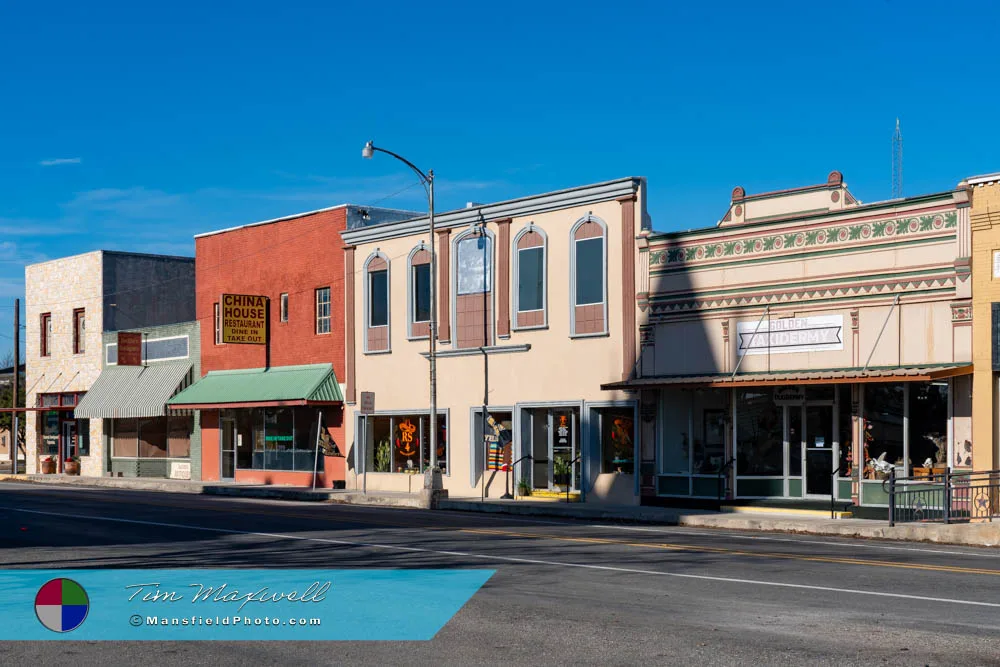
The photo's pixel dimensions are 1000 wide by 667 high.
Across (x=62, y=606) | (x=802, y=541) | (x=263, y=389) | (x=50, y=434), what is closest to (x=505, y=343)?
(x=263, y=389)

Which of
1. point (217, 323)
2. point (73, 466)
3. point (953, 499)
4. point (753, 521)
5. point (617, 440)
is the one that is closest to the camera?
point (953, 499)

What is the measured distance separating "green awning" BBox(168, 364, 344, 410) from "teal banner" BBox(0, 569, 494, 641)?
22.0 meters

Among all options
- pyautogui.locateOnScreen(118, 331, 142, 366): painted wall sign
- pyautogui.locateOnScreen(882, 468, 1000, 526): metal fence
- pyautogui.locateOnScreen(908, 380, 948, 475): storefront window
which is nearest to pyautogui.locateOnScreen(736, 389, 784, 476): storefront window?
pyautogui.locateOnScreen(908, 380, 948, 475): storefront window

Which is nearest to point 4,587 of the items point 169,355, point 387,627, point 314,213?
point 387,627

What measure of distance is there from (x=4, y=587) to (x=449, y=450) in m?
20.2

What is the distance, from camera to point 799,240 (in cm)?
2616

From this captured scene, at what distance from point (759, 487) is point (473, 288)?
10.4 meters

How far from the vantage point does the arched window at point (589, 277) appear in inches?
1171

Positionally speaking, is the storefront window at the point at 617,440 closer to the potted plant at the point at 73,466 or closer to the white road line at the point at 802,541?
the white road line at the point at 802,541

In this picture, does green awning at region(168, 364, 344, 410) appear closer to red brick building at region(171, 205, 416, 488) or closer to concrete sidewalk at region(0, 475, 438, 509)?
red brick building at region(171, 205, 416, 488)

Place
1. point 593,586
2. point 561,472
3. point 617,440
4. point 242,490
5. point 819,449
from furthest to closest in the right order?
point 242,490 → point 561,472 → point 617,440 → point 819,449 → point 593,586

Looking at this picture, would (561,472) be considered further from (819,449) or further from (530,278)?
(819,449)

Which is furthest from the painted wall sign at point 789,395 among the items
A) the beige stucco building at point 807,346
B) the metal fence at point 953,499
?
the metal fence at point 953,499

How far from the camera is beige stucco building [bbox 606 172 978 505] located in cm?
2380
